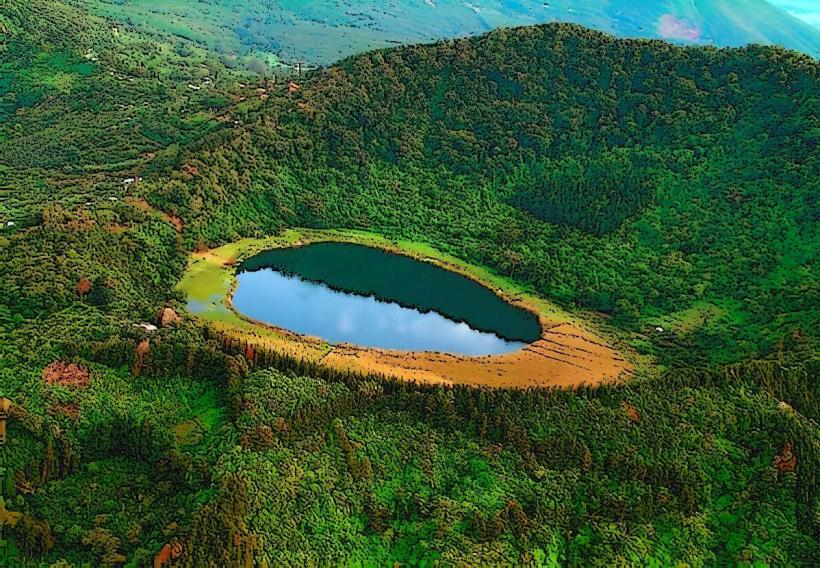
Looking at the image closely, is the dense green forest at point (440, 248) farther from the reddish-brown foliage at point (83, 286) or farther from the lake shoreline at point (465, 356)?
the lake shoreline at point (465, 356)

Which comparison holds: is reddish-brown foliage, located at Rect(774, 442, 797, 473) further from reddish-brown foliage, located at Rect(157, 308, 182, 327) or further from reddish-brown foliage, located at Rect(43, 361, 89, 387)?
reddish-brown foliage, located at Rect(157, 308, 182, 327)

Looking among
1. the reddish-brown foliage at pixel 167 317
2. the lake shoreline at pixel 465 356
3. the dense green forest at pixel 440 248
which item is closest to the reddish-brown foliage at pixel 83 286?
the dense green forest at pixel 440 248

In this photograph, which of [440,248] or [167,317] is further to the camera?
[440,248]

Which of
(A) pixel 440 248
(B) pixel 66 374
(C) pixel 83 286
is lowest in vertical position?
(C) pixel 83 286

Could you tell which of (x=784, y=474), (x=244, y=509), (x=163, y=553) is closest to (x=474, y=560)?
(x=244, y=509)

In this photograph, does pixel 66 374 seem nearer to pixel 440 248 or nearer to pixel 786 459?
pixel 786 459

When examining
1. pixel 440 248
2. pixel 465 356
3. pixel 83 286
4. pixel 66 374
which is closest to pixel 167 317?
pixel 83 286

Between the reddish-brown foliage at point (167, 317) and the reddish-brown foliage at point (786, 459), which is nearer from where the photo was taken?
the reddish-brown foliage at point (786, 459)

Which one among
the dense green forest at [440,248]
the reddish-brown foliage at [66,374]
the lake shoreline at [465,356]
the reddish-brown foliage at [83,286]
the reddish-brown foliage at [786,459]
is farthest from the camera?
the lake shoreline at [465,356]

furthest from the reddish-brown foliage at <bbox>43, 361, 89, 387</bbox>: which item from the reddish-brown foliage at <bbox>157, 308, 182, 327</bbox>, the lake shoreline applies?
the lake shoreline

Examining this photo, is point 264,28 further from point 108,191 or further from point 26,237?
point 26,237

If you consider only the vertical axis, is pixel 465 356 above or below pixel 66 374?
above
